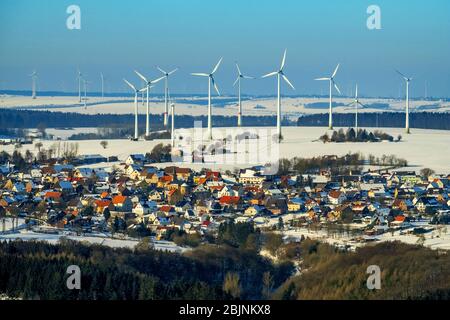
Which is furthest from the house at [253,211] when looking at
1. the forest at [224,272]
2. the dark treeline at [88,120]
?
the dark treeline at [88,120]

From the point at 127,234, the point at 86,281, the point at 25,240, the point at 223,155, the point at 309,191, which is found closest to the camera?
the point at 86,281

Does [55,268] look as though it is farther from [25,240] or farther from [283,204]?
[283,204]

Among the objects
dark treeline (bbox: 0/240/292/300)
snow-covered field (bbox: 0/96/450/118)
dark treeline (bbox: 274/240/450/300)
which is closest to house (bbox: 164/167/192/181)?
dark treeline (bbox: 0/240/292/300)

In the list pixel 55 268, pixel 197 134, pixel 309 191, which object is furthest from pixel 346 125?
pixel 55 268

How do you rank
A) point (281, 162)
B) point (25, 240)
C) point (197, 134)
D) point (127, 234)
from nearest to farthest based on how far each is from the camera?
point (25, 240), point (127, 234), point (281, 162), point (197, 134)

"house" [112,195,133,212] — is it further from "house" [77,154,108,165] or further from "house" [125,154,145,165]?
"house" [77,154,108,165]

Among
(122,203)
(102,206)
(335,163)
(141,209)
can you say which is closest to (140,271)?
(141,209)

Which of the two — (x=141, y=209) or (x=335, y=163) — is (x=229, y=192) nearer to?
(x=141, y=209)
